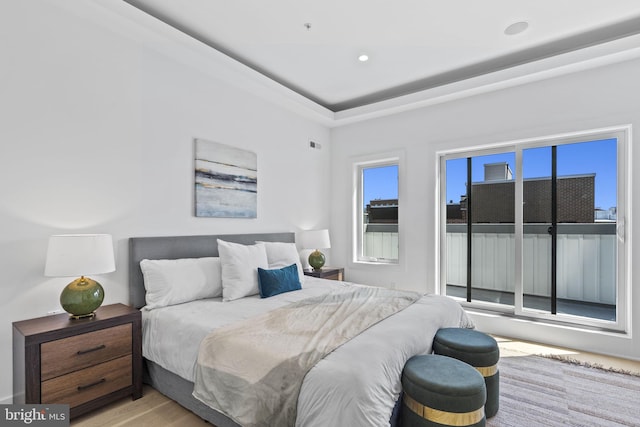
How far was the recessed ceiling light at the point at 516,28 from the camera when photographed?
9.12ft

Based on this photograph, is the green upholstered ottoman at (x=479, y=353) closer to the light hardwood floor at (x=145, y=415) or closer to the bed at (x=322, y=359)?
the bed at (x=322, y=359)

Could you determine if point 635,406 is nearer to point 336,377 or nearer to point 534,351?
point 534,351

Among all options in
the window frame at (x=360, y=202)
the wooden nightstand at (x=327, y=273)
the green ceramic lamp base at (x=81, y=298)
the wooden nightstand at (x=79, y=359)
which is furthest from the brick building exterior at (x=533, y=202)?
the green ceramic lamp base at (x=81, y=298)

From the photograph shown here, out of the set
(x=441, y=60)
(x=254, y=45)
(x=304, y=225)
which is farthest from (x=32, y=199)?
(x=441, y=60)

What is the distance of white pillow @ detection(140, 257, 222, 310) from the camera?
99.2 inches

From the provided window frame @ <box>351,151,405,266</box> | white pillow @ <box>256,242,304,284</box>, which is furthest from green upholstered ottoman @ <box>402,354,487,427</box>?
window frame @ <box>351,151,405,266</box>

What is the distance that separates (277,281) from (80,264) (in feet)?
4.87

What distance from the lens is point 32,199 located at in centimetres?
220

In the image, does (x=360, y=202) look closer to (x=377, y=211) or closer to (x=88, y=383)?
(x=377, y=211)

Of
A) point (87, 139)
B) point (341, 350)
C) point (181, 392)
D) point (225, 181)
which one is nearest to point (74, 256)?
point (87, 139)

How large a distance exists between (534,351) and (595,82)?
8.88 ft

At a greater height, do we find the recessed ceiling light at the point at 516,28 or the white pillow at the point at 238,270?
the recessed ceiling light at the point at 516,28

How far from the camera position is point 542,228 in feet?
11.7

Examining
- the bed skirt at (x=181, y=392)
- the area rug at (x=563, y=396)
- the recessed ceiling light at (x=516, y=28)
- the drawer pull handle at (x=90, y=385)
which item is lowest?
the area rug at (x=563, y=396)
